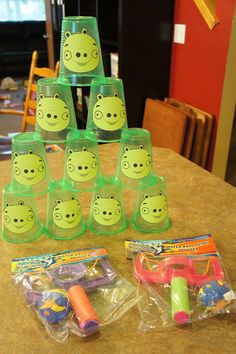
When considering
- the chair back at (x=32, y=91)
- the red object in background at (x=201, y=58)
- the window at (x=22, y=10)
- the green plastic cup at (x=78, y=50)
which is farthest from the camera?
the window at (x=22, y=10)

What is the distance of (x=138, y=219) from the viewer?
99 cm

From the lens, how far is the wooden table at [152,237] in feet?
2.07

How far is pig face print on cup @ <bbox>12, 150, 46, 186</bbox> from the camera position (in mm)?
886

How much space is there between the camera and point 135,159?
92 cm

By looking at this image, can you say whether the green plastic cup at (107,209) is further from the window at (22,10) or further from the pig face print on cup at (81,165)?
the window at (22,10)

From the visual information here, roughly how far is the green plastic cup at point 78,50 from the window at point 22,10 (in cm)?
671

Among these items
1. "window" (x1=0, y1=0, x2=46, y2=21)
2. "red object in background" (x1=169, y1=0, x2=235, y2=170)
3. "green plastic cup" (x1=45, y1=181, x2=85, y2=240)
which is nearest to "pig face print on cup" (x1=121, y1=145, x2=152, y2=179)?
"green plastic cup" (x1=45, y1=181, x2=85, y2=240)

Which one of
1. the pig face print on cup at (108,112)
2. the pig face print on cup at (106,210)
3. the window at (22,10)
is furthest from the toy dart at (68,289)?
the window at (22,10)

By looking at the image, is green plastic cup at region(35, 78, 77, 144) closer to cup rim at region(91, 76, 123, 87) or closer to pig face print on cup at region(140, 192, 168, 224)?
cup rim at region(91, 76, 123, 87)

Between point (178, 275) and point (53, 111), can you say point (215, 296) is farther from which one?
point (53, 111)

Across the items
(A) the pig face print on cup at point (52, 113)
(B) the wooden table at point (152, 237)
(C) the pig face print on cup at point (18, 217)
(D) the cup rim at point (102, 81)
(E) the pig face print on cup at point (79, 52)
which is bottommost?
(B) the wooden table at point (152, 237)

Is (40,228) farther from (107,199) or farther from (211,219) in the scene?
(211,219)

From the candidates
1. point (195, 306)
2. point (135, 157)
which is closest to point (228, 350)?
point (195, 306)

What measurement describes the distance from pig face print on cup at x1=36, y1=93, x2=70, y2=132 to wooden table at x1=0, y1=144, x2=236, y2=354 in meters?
0.29
